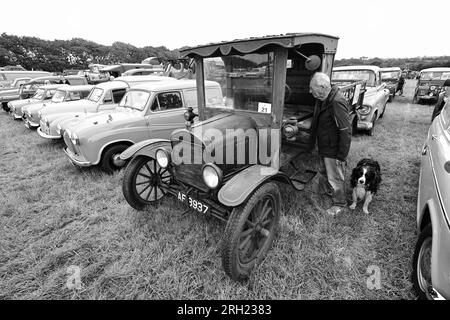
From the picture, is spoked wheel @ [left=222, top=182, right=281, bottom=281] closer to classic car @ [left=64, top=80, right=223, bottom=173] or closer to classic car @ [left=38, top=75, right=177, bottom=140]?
classic car @ [left=64, top=80, right=223, bottom=173]

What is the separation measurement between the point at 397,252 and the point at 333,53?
9.02 ft

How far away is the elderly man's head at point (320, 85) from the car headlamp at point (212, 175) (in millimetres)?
1670

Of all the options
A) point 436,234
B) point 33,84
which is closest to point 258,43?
point 436,234

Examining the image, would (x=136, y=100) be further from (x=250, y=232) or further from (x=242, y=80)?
(x=250, y=232)

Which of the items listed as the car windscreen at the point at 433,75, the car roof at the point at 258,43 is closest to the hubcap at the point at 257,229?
the car roof at the point at 258,43

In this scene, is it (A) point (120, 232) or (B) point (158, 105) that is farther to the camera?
(B) point (158, 105)

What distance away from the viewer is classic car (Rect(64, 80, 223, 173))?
4.30 meters

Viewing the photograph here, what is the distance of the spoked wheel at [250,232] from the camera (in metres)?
2.02

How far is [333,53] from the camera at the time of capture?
3.27 m

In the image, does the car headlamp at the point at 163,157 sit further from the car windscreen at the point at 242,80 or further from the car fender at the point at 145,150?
the car windscreen at the point at 242,80

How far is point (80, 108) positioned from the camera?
6.79m

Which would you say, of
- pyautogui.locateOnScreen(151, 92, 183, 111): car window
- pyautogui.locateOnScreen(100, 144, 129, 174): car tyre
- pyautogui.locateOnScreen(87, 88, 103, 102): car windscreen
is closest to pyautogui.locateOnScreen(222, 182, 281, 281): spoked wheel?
pyautogui.locateOnScreen(100, 144, 129, 174): car tyre
